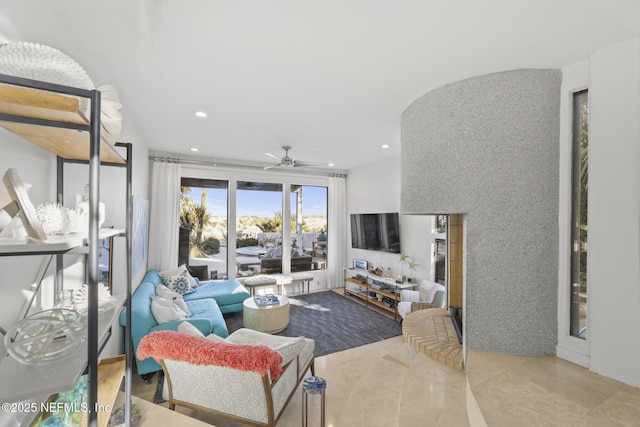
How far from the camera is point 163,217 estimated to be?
4637 millimetres

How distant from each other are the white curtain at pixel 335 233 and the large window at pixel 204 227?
7.32 feet

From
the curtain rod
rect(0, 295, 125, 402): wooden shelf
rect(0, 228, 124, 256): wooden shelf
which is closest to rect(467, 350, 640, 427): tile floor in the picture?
rect(0, 295, 125, 402): wooden shelf

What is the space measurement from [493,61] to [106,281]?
3211 millimetres

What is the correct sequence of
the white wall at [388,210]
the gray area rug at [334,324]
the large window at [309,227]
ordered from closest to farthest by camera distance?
the gray area rug at [334,324] → the white wall at [388,210] → the large window at [309,227]

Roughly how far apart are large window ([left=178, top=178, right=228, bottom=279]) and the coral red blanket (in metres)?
3.22

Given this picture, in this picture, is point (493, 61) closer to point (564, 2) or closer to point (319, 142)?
point (564, 2)

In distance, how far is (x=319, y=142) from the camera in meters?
3.98

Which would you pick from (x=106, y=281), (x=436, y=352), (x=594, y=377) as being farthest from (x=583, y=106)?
(x=106, y=281)

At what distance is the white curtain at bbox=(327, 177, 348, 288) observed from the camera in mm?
6202

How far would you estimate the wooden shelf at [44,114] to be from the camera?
764 millimetres

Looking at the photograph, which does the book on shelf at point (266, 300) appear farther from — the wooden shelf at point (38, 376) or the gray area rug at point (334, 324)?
the wooden shelf at point (38, 376)

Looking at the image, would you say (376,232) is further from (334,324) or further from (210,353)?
(210,353)

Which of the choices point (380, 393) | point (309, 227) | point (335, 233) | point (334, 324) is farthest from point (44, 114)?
point (335, 233)

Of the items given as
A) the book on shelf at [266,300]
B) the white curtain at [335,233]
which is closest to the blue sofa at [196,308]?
the book on shelf at [266,300]
